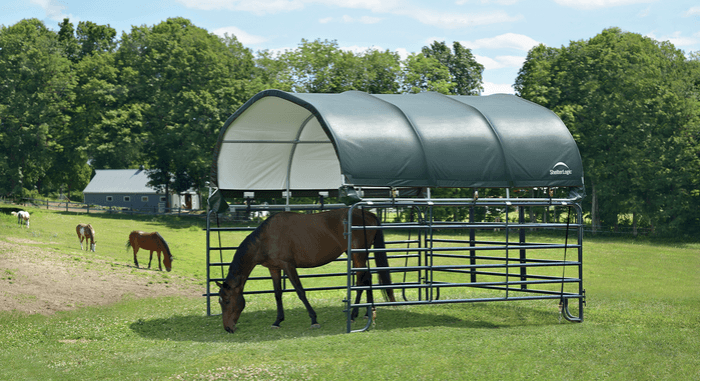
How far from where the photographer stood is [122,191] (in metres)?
64.9

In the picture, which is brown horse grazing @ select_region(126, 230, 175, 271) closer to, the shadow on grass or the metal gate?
the metal gate

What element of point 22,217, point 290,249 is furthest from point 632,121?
point 22,217

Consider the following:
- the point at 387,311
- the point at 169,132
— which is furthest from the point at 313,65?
the point at 387,311

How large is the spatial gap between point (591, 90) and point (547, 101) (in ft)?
10.2

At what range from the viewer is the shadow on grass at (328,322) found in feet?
37.3

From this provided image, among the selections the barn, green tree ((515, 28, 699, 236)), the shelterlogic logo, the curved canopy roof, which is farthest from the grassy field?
green tree ((515, 28, 699, 236))

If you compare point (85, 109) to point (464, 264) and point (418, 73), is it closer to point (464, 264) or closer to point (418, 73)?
point (418, 73)

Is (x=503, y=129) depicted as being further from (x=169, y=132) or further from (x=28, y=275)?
(x=169, y=132)

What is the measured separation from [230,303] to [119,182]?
5827 cm

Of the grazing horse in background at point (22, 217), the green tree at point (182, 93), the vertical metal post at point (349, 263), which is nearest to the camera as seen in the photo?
the vertical metal post at point (349, 263)

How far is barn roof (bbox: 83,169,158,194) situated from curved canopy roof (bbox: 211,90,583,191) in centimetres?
5396

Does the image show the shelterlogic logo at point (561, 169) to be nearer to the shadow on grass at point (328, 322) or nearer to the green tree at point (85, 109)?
the shadow on grass at point (328, 322)

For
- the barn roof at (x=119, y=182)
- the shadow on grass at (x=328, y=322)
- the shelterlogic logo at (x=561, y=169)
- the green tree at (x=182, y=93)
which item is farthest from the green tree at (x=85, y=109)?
the shelterlogic logo at (x=561, y=169)

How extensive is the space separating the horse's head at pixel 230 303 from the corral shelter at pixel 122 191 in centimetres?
5505
